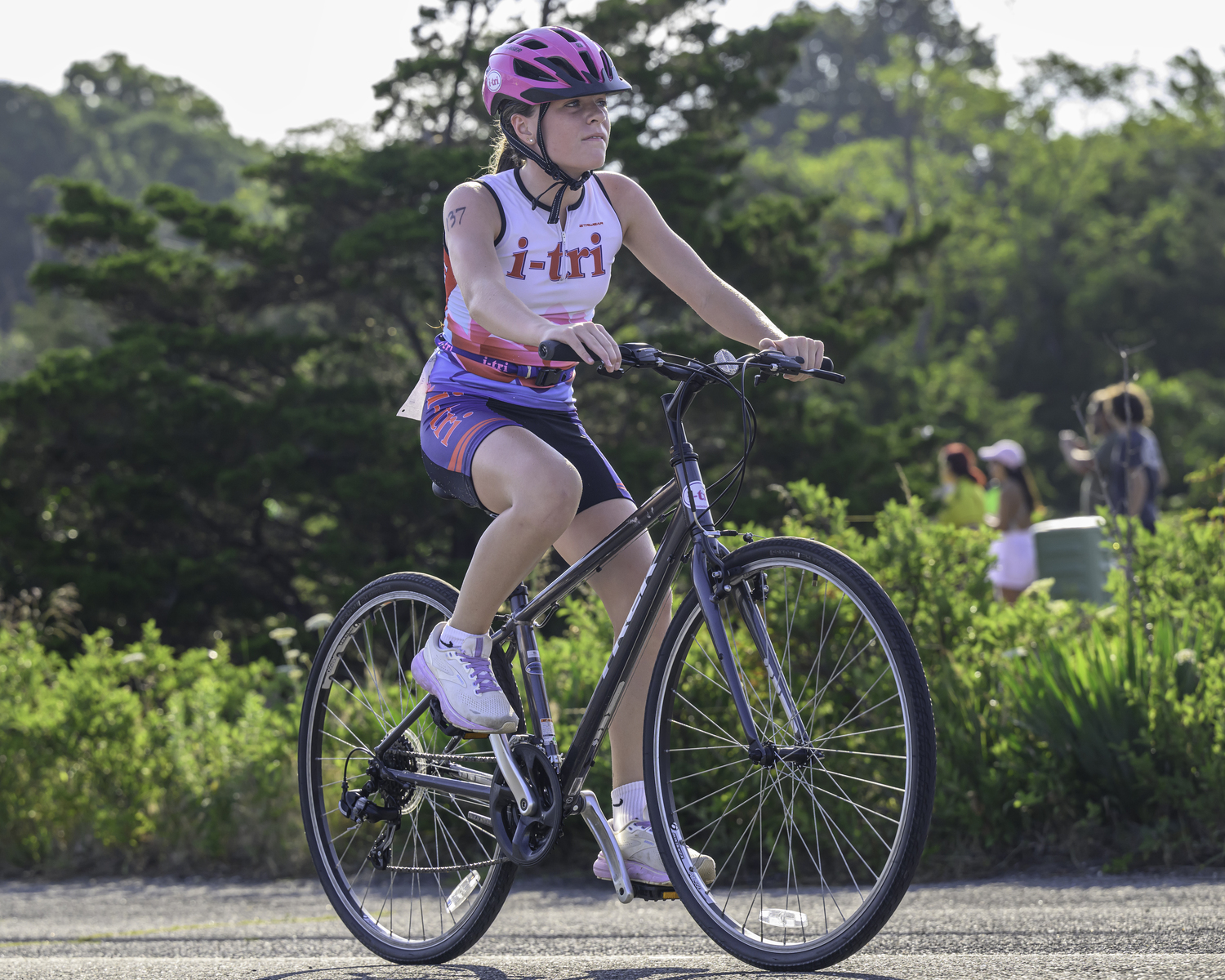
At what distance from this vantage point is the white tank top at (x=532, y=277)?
322 centimetres

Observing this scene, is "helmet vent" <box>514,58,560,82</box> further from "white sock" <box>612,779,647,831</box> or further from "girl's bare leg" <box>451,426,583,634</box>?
"white sock" <box>612,779,647,831</box>

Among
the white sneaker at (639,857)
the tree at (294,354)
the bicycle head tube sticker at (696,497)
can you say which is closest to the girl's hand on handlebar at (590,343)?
the bicycle head tube sticker at (696,497)

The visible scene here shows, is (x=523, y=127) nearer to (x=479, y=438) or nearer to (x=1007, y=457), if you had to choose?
(x=479, y=438)

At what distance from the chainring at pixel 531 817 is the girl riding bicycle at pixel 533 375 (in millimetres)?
95

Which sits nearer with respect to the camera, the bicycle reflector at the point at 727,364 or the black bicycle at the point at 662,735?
the black bicycle at the point at 662,735

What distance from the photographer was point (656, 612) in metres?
3.04

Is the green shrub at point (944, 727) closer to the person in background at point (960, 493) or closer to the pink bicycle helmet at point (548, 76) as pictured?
the pink bicycle helmet at point (548, 76)

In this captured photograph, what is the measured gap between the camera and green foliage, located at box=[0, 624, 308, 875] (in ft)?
19.8

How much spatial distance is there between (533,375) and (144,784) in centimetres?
386

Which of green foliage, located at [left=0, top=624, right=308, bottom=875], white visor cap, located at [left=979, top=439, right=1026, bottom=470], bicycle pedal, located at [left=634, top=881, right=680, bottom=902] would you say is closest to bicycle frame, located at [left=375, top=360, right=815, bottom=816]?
bicycle pedal, located at [left=634, top=881, right=680, bottom=902]

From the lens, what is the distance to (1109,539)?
18.3ft

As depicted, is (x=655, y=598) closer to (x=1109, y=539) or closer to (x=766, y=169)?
(x=1109, y=539)

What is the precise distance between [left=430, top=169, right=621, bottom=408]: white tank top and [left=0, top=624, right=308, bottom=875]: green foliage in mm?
3172

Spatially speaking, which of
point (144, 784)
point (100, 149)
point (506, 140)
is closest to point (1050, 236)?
point (144, 784)
